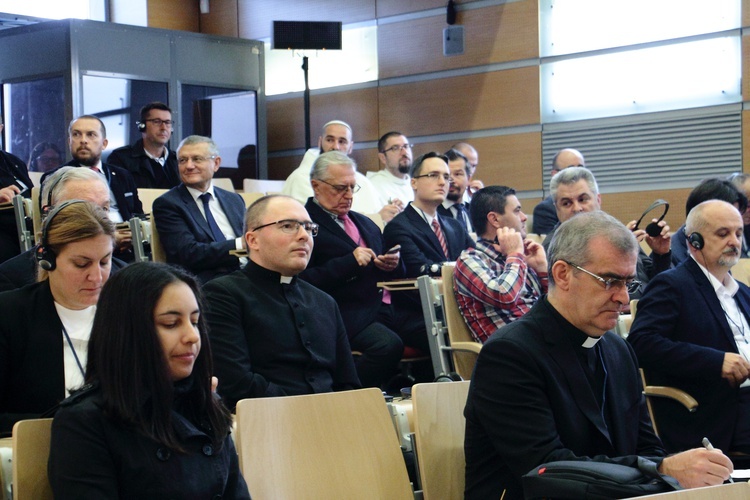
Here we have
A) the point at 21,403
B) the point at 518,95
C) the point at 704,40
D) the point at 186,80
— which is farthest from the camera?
the point at 186,80

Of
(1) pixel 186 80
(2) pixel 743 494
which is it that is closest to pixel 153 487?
(2) pixel 743 494

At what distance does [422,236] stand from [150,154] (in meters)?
2.36

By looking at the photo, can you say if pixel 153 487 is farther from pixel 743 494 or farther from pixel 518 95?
pixel 518 95

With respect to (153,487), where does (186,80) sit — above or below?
above

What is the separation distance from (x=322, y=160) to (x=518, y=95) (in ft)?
11.0

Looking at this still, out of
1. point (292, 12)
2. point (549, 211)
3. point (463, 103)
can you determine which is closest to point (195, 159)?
point (549, 211)

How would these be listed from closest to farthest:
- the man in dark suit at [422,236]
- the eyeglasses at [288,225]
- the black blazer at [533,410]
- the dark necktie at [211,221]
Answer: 1. the black blazer at [533,410]
2. the eyeglasses at [288,225]
3. the man in dark suit at [422,236]
4. the dark necktie at [211,221]

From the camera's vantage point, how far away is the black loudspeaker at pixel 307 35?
25.4 ft

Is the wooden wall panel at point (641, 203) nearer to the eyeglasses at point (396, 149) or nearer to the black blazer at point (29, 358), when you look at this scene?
the eyeglasses at point (396, 149)

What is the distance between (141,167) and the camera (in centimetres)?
614

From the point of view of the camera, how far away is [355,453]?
242 cm

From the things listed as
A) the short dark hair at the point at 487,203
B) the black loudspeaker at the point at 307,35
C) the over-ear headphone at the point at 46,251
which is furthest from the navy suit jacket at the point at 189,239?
the black loudspeaker at the point at 307,35

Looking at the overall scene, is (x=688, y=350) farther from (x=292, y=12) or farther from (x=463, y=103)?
(x=292, y=12)

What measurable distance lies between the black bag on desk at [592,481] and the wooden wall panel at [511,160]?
5.60 meters
